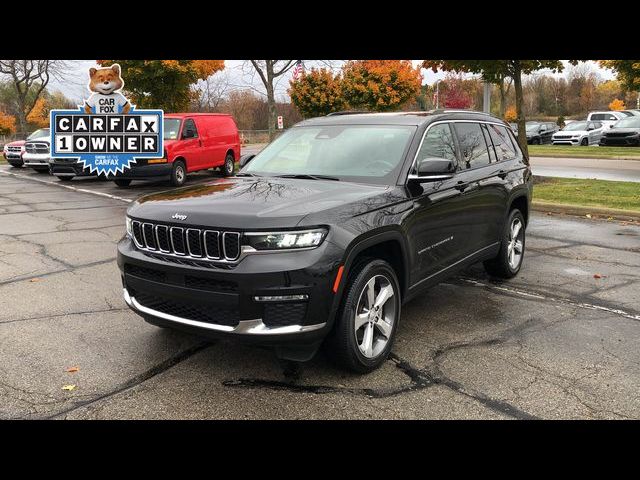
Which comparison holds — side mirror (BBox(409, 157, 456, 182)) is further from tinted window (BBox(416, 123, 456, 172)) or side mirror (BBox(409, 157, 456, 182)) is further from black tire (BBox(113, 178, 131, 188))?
black tire (BBox(113, 178, 131, 188))

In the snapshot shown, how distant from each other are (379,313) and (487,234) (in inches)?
88.4

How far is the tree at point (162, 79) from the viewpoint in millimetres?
24797

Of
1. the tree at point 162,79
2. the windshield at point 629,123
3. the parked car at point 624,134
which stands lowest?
the parked car at point 624,134

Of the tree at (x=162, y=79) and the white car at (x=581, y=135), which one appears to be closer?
the tree at (x=162, y=79)

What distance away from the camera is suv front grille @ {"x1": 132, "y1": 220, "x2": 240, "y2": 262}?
3.46 metres

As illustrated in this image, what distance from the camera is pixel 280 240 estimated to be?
3426mm

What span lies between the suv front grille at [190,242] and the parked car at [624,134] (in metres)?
29.9

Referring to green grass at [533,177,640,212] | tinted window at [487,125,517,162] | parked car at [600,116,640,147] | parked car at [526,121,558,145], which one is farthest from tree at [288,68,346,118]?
tinted window at [487,125,517,162]

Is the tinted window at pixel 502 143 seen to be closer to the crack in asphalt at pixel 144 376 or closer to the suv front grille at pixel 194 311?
the crack in asphalt at pixel 144 376

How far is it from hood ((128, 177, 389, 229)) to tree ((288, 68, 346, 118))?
21377 mm

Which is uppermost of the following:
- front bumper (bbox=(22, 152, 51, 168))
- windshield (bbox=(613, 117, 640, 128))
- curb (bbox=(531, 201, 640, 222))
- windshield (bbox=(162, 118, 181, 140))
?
windshield (bbox=(613, 117, 640, 128))

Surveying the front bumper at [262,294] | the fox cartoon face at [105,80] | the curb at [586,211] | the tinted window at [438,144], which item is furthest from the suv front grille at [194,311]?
the fox cartoon face at [105,80]

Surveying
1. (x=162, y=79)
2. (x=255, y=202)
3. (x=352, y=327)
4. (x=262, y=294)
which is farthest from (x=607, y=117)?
(x=262, y=294)
